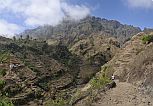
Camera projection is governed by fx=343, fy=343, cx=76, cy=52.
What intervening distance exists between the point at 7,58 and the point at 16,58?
27.5 feet

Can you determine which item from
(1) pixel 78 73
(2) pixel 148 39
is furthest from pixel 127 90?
(1) pixel 78 73

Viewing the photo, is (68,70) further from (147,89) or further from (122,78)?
(147,89)

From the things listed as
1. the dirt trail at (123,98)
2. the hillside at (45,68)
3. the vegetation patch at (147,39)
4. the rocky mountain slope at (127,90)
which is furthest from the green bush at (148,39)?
the hillside at (45,68)

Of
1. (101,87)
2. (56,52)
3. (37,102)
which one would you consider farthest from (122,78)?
(56,52)

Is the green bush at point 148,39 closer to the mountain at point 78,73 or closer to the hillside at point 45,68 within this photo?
the mountain at point 78,73

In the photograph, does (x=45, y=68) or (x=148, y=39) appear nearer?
(x=148, y=39)

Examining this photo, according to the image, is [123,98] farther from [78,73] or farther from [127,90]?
[78,73]

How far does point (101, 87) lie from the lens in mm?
31453

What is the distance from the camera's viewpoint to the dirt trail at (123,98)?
2738 cm

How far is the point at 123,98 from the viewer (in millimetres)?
28656

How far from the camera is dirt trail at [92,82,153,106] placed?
89.8 ft

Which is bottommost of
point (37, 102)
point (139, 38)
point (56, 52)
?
point (37, 102)

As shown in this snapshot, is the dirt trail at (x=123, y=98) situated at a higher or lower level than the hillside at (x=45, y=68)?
lower

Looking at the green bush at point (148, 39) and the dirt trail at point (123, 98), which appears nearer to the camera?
the dirt trail at point (123, 98)
